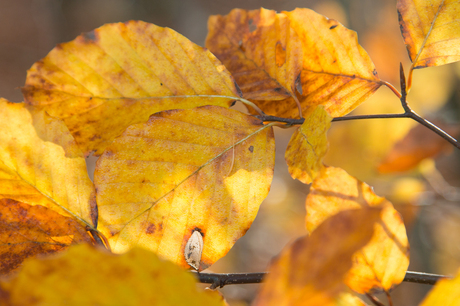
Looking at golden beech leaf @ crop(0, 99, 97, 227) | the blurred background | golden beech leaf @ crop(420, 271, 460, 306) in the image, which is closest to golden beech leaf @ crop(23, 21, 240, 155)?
golden beech leaf @ crop(0, 99, 97, 227)

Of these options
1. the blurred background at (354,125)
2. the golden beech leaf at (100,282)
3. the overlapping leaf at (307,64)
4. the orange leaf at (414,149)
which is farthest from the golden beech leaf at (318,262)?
the orange leaf at (414,149)

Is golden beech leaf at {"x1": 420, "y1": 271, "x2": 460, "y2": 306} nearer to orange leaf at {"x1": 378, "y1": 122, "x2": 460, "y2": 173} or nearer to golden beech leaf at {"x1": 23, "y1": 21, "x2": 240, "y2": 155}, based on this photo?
golden beech leaf at {"x1": 23, "y1": 21, "x2": 240, "y2": 155}

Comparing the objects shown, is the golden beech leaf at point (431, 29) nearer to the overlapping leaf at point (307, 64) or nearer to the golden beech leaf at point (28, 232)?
the overlapping leaf at point (307, 64)

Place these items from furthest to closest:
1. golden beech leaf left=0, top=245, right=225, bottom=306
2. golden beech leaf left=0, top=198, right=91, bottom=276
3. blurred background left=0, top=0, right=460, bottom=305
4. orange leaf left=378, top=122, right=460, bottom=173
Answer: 1. blurred background left=0, top=0, right=460, bottom=305
2. orange leaf left=378, top=122, right=460, bottom=173
3. golden beech leaf left=0, top=198, right=91, bottom=276
4. golden beech leaf left=0, top=245, right=225, bottom=306

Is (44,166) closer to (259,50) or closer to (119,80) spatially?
(119,80)

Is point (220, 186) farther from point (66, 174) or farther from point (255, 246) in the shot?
point (255, 246)

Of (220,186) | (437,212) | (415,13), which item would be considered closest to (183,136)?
(220,186)

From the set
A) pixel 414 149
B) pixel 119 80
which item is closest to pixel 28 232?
pixel 119 80
